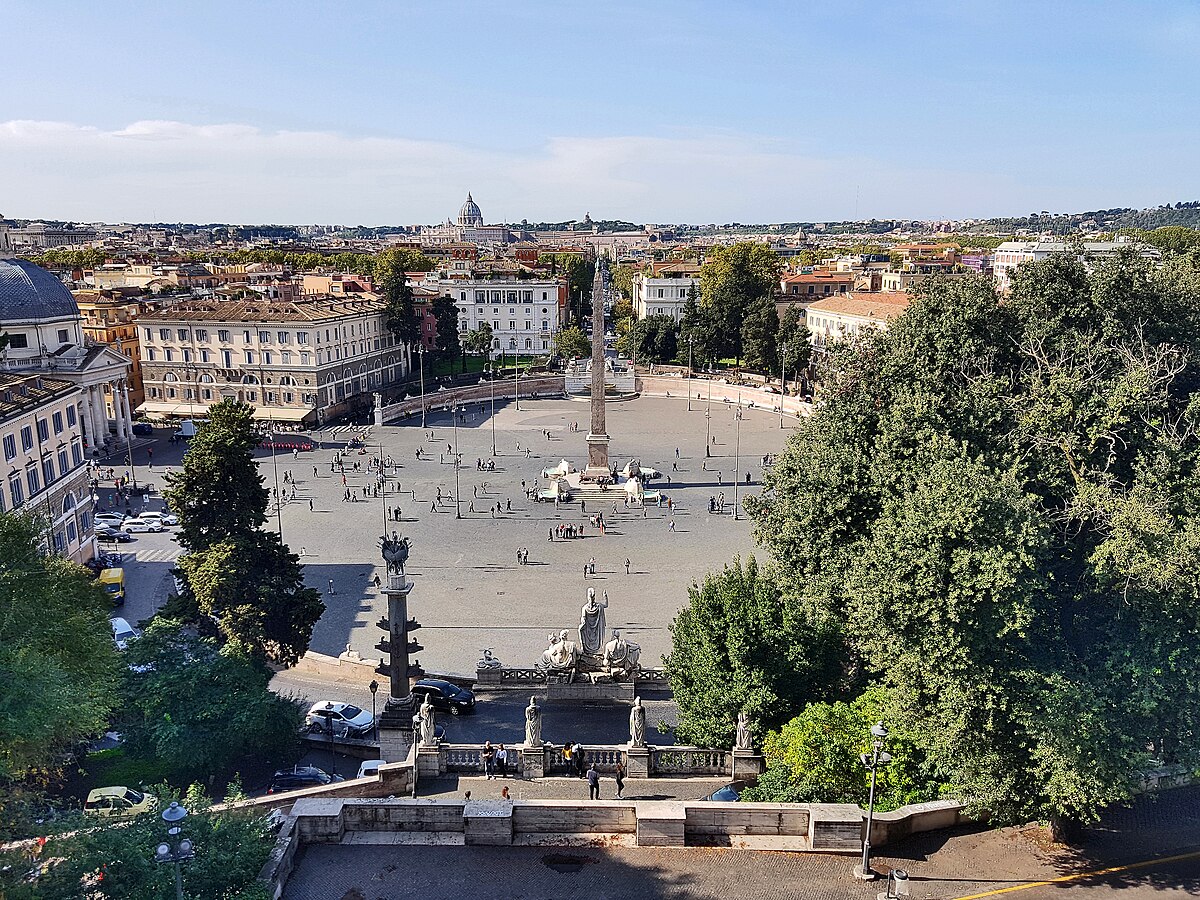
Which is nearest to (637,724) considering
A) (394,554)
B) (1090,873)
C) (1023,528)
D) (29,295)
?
(394,554)

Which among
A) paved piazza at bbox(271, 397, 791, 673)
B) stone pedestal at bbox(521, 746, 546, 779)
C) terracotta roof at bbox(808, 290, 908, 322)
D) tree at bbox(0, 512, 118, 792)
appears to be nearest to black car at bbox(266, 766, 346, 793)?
tree at bbox(0, 512, 118, 792)

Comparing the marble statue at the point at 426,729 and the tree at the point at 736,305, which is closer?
the marble statue at the point at 426,729

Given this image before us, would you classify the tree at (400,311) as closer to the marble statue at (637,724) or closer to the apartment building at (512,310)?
the apartment building at (512,310)

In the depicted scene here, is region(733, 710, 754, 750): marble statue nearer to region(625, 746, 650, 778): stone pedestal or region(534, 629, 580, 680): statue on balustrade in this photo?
region(625, 746, 650, 778): stone pedestal

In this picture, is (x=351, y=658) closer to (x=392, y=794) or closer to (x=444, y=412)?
(x=392, y=794)

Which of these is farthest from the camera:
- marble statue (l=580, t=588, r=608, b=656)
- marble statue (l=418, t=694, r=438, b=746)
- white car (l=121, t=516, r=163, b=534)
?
white car (l=121, t=516, r=163, b=534)

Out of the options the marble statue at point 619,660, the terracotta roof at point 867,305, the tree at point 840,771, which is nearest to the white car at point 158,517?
the marble statue at point 619,660

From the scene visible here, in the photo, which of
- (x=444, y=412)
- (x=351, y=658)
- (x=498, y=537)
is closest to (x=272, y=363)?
(x=444, y=412)
